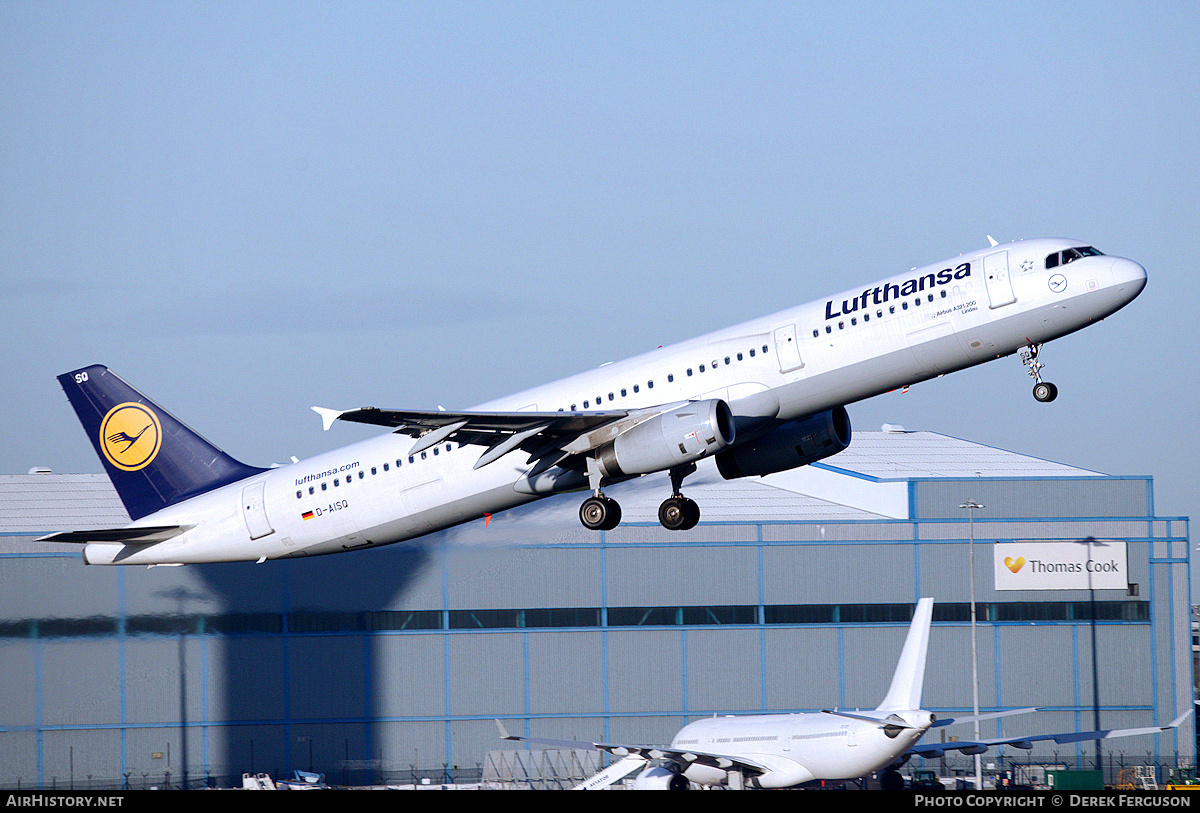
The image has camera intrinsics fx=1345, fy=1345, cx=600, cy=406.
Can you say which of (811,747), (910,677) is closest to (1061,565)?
(910,677)

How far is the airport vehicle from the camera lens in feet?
144

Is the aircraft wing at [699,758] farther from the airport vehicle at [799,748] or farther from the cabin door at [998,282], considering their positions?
the cabin door at [998,282]

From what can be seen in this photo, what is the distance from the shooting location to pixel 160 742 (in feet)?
192

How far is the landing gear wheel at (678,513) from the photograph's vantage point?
3547cm

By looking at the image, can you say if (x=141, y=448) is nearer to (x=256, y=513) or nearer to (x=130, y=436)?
(x=130, y=436)

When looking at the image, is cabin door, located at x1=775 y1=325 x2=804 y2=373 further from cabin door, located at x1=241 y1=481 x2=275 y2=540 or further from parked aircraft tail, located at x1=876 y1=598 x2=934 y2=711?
parked aircraft tail, located at x1=876 y1=598 x2=934 y2=711

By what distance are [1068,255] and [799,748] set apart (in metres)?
20.3

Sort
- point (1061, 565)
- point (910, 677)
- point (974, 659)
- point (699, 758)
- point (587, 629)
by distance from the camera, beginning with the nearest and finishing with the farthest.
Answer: point (699, 758) → point (910, 677) → point (974, 659) → point (587, 629) → point (1061, 565)

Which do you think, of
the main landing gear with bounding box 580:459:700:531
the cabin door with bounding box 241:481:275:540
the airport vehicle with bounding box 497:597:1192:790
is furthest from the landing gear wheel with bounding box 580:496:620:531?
the airport vehicle with bounding box 497:597:1192:790

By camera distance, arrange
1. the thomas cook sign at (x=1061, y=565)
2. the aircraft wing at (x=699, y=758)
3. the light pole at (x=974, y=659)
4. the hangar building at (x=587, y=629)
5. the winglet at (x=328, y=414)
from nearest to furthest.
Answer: the winglet at (x=328, y=414), the aircraft wing at (x=699, y=758), the light pole at (x=974, y=659), the hangar building at (x=587, y=629), the thomas cook sign at (x=1061, y=565)

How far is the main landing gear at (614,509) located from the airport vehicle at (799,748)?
12.6 metres

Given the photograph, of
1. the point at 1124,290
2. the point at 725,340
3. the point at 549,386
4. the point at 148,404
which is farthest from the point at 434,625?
the point at 1124,290

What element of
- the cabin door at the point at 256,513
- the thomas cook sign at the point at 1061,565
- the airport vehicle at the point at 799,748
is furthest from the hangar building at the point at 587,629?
the cabin door at the point at 256,513

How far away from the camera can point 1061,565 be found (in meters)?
68.3
